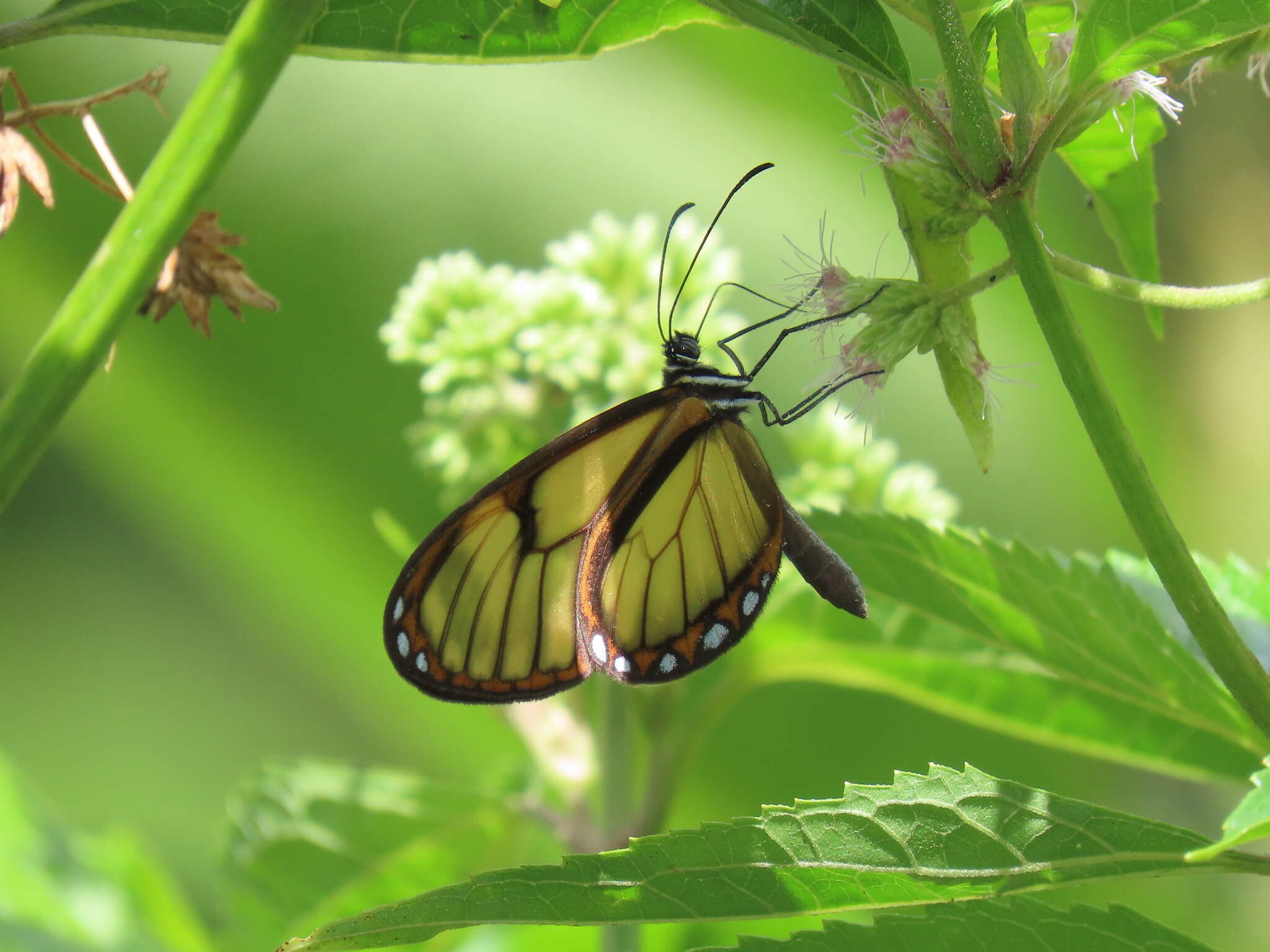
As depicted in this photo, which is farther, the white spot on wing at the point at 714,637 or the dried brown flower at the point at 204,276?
the white spot on wing at the point at 714,637

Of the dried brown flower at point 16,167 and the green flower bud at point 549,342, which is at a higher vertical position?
the green flower bud at point 549,342

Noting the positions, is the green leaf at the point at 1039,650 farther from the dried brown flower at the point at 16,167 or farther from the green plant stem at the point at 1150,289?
the dried brown flower at the point at 16,167

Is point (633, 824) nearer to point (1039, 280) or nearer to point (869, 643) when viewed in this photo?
point (869, 643)

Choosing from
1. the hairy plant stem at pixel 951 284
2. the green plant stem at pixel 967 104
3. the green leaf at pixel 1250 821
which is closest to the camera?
the green leaf at pixel 1250 821

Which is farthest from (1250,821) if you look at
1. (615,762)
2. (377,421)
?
(377,421)

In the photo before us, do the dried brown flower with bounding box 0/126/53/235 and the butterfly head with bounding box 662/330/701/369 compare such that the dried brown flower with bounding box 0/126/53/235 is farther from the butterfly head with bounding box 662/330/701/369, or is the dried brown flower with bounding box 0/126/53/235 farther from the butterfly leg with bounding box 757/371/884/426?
the butterfly head with bounding box 662/330/701/369

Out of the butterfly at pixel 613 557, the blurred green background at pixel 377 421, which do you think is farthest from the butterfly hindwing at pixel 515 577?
the blurred green background at pixel 377 421

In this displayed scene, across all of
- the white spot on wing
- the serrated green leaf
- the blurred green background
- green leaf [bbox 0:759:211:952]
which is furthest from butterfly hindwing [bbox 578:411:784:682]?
the blurred green background
